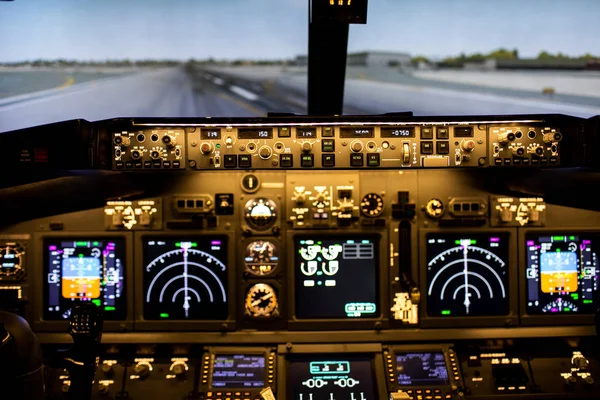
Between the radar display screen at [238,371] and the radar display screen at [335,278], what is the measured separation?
0.35m

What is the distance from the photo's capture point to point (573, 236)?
3469 millimetres

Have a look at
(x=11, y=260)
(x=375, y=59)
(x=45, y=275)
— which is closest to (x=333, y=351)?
(x=45, y=275)

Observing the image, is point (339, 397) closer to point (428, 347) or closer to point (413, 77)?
point (428, 347)

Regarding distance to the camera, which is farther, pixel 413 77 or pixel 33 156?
pixel 413 77

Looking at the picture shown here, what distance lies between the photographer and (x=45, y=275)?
3.45 m

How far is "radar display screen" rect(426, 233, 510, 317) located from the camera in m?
3.45

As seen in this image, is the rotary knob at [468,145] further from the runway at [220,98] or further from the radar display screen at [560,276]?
the runway at [220,98]

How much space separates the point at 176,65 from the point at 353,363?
2258 millimetres

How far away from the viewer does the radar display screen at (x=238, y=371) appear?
10.7 feet

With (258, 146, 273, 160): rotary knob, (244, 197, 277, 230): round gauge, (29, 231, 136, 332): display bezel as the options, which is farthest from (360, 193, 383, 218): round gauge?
(29, 231, 136, 332): display bezel

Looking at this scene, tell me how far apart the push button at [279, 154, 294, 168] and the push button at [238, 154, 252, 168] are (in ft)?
0.54

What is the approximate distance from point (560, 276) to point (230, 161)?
1.96 metres

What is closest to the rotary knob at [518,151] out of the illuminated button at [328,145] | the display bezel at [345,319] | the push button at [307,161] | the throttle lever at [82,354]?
the display bezel at [345,319]

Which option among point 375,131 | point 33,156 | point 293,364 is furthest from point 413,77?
point 33,156
